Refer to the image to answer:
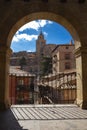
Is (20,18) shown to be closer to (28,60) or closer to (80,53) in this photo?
(80,53)

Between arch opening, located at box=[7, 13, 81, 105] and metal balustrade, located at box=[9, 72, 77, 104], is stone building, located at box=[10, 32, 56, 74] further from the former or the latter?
arch opening, located at box=[7, 13, 81, 105]

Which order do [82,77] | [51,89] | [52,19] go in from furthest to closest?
[51,89], [52,19], [82,77]

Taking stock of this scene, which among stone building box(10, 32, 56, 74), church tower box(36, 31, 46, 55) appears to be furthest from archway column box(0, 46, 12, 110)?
church tower box(36, 31, 46, 55)

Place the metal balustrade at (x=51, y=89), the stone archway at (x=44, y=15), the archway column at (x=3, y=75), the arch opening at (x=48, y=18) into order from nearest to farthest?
the archway column at (x=3, y=75)
the stone archway at (x=44, y=15)
the arch opening at (x=48, y=18)
the metal balustrade at (x=51, y=89)

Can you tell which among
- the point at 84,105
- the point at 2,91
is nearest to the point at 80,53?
the point at 84,105

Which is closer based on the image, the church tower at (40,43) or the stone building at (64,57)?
the stone building at (64,57)

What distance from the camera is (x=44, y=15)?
26.5ft

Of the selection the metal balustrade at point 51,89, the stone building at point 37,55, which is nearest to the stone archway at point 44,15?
the metal balustrade at point 51,89

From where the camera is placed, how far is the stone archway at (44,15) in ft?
24.3

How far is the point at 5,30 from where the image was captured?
24.6 feet

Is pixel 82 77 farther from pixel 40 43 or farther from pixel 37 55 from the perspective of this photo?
pixel 37 55

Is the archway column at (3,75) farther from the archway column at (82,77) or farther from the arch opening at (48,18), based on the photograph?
the archway column at (82,77)

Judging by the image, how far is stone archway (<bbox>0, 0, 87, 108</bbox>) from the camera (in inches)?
291

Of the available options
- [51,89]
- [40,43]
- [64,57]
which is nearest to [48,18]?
[51,89]
